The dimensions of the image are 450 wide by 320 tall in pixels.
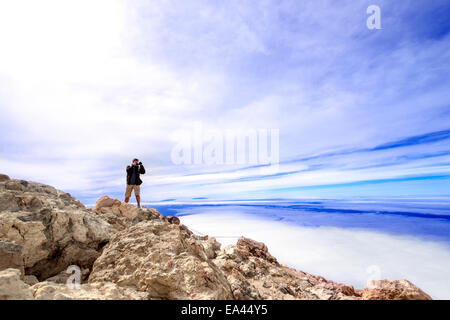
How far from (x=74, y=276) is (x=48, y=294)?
2164mm

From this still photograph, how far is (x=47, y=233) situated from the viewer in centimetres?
498

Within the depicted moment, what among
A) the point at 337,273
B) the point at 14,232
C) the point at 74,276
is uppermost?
the point at 14,232

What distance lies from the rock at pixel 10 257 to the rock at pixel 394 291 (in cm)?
632

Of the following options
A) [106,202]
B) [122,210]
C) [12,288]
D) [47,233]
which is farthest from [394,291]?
[106,202]

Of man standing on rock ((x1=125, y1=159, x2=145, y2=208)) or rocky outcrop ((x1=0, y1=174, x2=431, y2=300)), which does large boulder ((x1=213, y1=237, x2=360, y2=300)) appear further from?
man standing on rock ((x1=125, y1=159, x2=145, y2=208))

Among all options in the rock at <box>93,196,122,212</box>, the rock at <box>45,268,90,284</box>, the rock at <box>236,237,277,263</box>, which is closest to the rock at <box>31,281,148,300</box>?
the rock at <box>45,268,90,284</box>

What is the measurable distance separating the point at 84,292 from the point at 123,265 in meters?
0.94

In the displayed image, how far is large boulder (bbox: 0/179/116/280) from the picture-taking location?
453 centimetres

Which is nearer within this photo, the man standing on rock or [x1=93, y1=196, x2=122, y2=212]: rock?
[x1=93, y1=196, x2=122, y2=212]: rock

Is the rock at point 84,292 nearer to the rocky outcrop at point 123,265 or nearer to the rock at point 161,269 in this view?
the rocky outcrop at point 123,265
